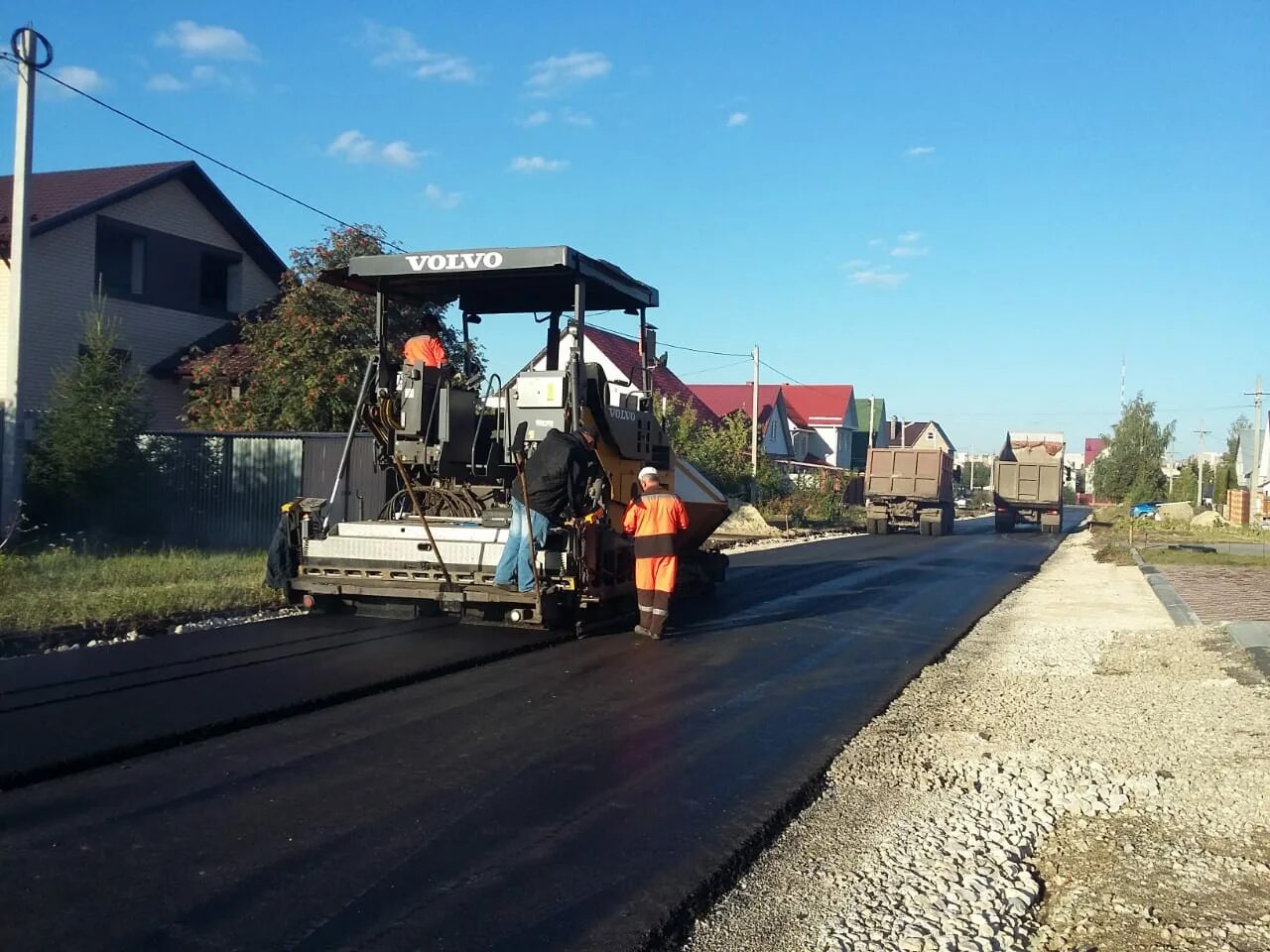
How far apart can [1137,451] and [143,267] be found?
47743 mm

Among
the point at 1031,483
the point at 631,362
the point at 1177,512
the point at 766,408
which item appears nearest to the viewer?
the point at 1031,483

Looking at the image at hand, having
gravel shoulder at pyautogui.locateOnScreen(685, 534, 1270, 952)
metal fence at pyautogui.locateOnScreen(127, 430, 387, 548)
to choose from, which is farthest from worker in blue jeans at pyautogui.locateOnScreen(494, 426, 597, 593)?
metal fence at pyautogui.locateOnScreen(127, 430, 387, 548)

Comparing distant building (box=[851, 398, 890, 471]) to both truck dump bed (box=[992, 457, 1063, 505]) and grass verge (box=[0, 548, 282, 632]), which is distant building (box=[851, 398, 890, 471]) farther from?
grass verge (box=[0, 548, 282, 632])

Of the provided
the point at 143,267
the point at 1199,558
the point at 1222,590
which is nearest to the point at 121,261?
the point at 143,267

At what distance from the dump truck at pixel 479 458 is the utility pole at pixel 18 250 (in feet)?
16.1

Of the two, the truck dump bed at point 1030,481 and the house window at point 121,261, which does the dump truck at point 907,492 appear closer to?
the truck dump bed at point 1030,481

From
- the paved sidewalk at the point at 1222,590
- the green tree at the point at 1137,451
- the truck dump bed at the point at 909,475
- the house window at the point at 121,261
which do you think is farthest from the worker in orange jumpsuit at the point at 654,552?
the green tree at the point at 1137,451

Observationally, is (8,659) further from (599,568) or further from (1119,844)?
(1119,844)

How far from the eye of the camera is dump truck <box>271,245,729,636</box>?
9.90 m

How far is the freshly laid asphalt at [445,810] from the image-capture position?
402cm

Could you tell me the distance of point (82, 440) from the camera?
16.0 metres

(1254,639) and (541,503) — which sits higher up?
(541,503)

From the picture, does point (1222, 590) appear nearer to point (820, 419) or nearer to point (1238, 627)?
point (1238, 627)

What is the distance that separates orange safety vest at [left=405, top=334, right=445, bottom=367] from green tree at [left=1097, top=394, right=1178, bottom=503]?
50.9 meters
